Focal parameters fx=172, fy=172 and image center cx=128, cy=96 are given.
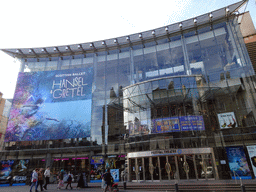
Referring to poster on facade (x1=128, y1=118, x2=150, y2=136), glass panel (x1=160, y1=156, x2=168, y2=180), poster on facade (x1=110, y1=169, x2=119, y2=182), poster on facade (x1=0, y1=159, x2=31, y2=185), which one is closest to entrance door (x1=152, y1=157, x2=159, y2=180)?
glass panel (x1=160, y1=156, x2=168, y2=180)

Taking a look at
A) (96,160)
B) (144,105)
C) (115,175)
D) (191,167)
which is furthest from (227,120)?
(96,160)

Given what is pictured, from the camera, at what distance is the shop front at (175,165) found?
16469 millimetres

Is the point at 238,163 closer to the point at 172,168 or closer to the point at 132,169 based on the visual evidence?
the point at 172,168

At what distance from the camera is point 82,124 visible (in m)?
24.5

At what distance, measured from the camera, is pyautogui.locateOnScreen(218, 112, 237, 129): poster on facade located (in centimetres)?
1928

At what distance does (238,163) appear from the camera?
17422 millimetres

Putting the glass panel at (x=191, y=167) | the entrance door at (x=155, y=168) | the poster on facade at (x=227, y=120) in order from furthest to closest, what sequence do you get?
the poster on facade at (x=227, y=120) < the entrance door at (x=155, y=168) < the glass panel at (x=191, y=167)

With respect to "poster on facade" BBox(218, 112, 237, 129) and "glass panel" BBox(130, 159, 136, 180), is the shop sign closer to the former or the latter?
"glass panel" BBox(130, 159, 136, 180)

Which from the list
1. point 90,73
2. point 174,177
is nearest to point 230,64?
point 174,177

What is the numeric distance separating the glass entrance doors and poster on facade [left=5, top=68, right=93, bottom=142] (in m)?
9.88

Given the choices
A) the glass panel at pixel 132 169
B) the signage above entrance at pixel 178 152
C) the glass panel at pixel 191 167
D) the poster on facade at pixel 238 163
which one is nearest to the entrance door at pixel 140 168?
the glass panel at pixel 132 169

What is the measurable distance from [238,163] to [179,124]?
6845mm

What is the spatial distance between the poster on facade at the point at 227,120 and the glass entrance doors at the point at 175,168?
A: 14.8 ft

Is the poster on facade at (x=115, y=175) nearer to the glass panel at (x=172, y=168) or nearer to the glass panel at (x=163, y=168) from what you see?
the glass panel at (x=163, y=168)
